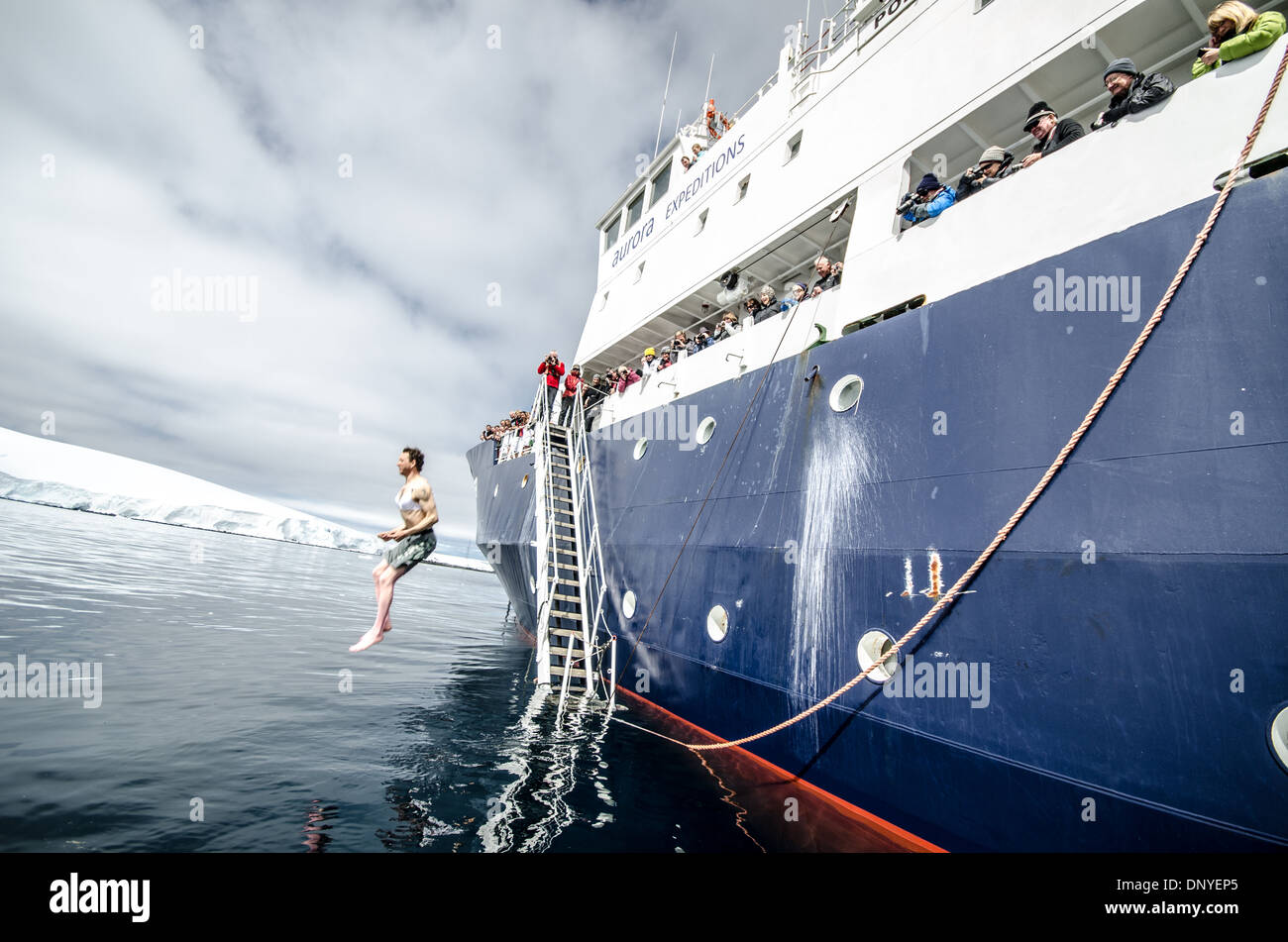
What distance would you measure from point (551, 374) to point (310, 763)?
27.9 ft

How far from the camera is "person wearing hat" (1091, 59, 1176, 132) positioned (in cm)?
364

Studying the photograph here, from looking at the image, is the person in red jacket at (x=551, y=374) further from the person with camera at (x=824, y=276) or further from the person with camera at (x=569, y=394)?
the person with camera at (x=824, y=276)

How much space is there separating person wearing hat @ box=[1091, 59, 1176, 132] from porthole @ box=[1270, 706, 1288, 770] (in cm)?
399

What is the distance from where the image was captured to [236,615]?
1311cm

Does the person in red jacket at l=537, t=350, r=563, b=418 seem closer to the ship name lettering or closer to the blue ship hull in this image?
the ship name lettering

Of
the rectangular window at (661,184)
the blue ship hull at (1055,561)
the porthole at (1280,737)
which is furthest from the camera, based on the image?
the rectangular window at (661,184)

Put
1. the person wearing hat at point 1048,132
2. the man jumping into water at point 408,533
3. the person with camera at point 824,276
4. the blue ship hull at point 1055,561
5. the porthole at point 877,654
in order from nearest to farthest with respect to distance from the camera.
Answer: the blue ship hull at point 1055,561, the man jumping into water at point 408,533, the person wearing hat at point 1048,132, the porthole at point 877,654, the person with camera at point 824,276

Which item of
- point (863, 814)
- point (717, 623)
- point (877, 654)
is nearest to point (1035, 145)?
point (877, 654)
